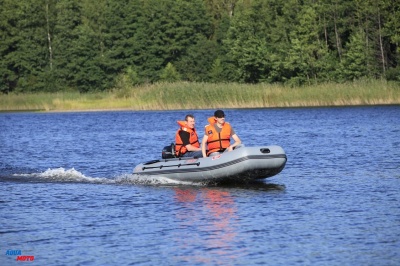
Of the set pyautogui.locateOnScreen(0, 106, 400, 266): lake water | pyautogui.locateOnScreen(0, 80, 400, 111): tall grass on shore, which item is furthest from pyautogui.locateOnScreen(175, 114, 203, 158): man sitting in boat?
pyautogui.locateOnScreen(0, 80, 400, 111): tall grass on shore

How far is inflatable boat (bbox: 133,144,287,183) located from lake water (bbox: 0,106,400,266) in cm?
25

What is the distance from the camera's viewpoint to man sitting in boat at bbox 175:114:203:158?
20438mm

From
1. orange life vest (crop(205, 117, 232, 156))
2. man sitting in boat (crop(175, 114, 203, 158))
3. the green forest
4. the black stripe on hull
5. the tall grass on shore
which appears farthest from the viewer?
the green forest

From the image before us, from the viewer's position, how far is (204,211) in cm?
1675

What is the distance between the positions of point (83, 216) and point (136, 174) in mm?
4661

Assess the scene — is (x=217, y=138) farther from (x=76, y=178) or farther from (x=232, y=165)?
(x=76, y=178)

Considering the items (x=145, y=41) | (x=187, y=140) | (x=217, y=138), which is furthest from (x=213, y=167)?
(x=145, y=41)

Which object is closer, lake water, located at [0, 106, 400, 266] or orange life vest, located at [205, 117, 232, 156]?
lake water, located at [0, 106, 400, 266]

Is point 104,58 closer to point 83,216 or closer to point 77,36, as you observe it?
point 77,36

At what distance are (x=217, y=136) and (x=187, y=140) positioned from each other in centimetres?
90

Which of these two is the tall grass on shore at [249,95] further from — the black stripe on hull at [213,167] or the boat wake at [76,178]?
the black stripe on hull at [213,167]

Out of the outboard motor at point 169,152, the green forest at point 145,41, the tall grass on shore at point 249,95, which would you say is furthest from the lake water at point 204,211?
the green forest at point 145,41

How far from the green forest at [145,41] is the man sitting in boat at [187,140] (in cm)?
4805

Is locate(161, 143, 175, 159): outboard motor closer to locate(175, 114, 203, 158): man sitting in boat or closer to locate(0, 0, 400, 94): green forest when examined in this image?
locate(175, 114, 203, 158): man sitting in boat
